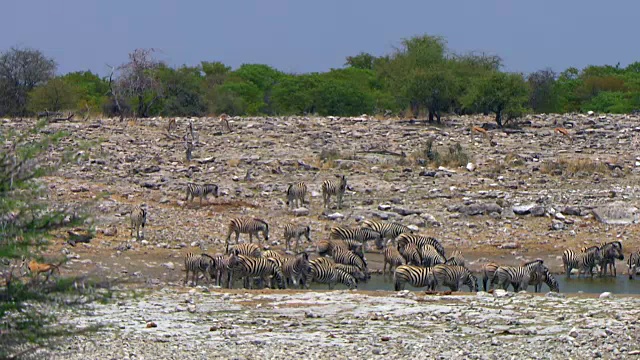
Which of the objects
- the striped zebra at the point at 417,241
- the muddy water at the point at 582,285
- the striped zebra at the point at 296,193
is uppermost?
the striped zebra at the point at 296,193

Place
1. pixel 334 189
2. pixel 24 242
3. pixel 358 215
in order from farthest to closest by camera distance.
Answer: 1. pixel 334 189
2. pixel 358 215
3. pixel 24 242

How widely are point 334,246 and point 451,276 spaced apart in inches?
151

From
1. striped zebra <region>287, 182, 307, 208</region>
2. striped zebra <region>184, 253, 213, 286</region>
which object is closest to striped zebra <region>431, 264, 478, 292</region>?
striped zebra <region>184, 253, 213, 286</region>

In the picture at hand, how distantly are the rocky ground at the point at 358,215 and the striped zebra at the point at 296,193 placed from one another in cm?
40

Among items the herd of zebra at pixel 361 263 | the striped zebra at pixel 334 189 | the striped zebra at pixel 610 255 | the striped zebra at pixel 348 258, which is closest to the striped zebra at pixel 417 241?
the herd of zebra at pixel 361 263

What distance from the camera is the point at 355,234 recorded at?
965 inches

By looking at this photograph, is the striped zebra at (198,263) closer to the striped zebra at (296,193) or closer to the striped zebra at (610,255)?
the striped zebra at (296,193)

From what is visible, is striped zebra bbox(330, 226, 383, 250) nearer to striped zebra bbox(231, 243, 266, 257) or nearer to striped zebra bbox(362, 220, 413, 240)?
striped zebra bbox(362, 220, 413, 240)

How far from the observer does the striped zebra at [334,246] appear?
2314 centimetres

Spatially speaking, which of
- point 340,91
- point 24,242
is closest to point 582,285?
point 24,242

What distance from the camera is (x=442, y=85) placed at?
130 feet

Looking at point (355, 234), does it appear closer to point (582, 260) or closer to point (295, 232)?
point (295, 232)

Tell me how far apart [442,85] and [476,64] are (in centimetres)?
1377

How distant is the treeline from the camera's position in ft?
131
